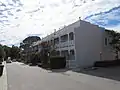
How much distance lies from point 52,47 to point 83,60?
1365cm

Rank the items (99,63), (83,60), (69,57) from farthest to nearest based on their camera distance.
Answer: (69,57), (83,60), (99,63)

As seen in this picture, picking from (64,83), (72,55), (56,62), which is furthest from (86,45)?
(64,83)

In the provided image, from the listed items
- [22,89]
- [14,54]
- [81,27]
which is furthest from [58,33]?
[14,54]

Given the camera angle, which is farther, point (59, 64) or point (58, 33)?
point (58, 33)

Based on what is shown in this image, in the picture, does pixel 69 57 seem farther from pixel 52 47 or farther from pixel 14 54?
pixel 14 54

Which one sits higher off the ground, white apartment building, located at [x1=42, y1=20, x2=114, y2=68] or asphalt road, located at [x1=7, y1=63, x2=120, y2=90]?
white apartment building, located at [x1=42, y1=20, x2=114, y2=68]

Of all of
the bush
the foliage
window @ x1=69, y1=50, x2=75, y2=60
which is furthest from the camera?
window @ x1=69, y1=50, x2=75, y2=60

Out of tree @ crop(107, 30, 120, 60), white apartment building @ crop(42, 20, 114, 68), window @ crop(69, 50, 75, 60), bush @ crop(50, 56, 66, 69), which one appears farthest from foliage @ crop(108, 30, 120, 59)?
bush @ crop(50, 56, 66, 69)

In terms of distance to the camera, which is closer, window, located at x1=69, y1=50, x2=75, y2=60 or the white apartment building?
the white apartment building

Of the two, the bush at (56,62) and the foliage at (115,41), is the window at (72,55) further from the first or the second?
the foliage at (115,41)

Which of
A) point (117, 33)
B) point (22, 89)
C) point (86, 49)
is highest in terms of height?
point (117, 33)

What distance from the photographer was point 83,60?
38594mm

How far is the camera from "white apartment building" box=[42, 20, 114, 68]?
127 ft

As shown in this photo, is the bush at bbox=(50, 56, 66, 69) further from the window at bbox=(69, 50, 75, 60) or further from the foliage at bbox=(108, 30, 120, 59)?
the foliage at bbox=(108, 30, 120, 59)
